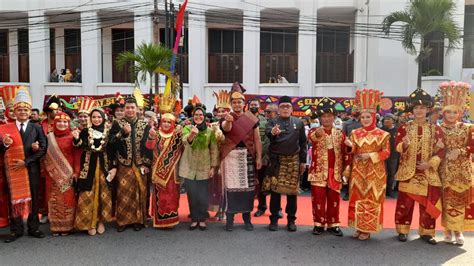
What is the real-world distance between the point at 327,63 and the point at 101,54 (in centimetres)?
1098

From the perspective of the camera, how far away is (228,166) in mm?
5387

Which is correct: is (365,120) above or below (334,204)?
above

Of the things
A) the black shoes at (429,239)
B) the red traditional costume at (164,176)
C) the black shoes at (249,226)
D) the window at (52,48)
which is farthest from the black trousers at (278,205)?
the window at (52,48)

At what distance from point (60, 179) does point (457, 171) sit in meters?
4.71

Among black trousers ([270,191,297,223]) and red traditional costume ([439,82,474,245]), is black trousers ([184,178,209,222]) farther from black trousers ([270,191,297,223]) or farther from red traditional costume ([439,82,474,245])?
red traditional costume ([439,82,474,245])

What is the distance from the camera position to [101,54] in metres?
20.3

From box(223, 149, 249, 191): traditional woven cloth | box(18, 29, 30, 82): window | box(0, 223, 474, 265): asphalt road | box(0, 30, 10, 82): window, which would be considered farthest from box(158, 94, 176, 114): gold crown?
box(0, 30, 10, 82): window

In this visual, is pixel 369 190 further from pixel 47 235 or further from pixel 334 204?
pixel 47 235

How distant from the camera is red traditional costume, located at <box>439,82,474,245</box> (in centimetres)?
488

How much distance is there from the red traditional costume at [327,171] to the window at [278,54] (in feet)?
50.9

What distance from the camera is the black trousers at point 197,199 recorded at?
5500 millimetres

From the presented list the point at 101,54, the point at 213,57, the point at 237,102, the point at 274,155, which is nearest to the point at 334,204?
the point at 274,155

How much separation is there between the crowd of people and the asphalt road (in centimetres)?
17

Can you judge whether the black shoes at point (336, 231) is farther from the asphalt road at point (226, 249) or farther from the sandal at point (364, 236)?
the sandal at point (364, 236)
